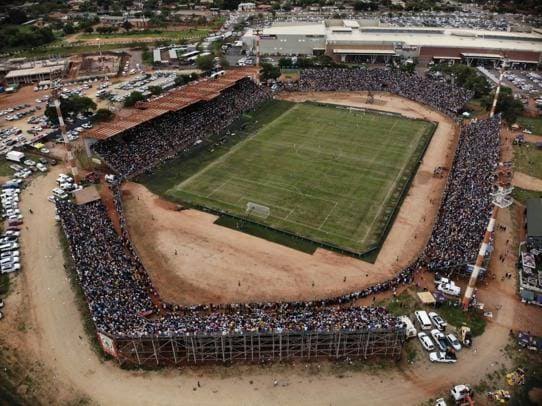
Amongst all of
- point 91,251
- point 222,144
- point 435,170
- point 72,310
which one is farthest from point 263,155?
point 72,310

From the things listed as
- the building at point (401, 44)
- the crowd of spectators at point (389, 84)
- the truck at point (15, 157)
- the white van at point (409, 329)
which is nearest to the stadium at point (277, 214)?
the crowd of spectators at point (389, 84)

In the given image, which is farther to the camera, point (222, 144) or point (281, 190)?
point (222, 144)

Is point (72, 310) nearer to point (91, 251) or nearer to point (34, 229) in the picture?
point (91, 251)

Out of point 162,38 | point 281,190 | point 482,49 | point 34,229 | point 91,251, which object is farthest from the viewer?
point 162,38

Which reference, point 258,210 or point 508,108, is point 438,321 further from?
point 508,108

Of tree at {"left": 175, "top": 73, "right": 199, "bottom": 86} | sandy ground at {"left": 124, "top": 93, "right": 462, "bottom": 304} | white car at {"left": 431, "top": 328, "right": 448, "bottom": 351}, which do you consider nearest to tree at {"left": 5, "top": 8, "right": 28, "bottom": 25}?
tree at {"left": 175, "top": 73, "right": 199, "bottom": 86}

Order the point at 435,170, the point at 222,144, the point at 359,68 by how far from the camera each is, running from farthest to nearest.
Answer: the point at 359,68
the point at 222,144
the point at 435,170

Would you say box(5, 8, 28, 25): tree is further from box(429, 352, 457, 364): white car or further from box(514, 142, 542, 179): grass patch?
box(429, 352, 457, 364): white car

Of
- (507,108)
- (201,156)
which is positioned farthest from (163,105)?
(507,108)
